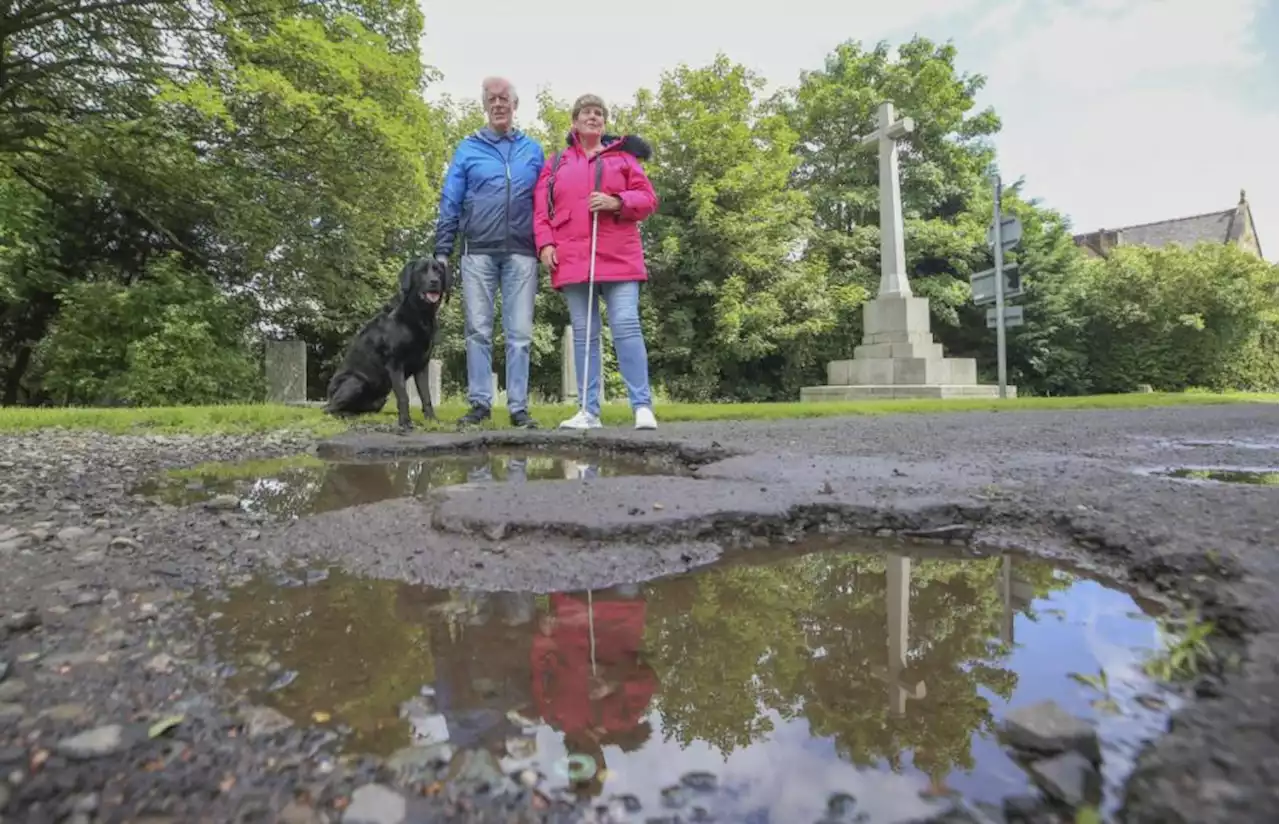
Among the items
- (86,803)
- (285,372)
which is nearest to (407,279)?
(86,803)

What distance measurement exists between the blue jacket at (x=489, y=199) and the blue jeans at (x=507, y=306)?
94 millimetres

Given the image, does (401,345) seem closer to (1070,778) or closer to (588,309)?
(588,309)

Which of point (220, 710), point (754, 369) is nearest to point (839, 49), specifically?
point (754, 369)

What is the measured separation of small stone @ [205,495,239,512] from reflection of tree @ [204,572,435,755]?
0.91 metres

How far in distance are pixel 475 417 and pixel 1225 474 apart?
432 cm

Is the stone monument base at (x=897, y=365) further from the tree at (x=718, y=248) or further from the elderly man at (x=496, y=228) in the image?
the elderly man at (x=496, y=228)

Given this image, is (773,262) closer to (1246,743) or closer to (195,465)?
(195,465)

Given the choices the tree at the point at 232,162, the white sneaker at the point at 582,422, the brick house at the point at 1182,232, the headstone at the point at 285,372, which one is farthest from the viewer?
the brick house at the point at 1182,232

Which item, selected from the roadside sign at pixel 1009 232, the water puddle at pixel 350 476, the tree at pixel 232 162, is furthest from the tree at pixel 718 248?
the water puddle at pixel 350 476

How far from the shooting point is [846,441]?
4449mm

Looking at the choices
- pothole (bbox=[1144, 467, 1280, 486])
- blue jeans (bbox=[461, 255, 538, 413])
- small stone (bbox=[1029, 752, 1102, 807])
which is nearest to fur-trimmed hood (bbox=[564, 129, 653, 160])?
blue jeans (bbox=[461, 255, 538, 413])

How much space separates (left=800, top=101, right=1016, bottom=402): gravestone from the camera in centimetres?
1386

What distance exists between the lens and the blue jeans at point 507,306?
4977 millimetres

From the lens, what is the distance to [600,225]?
4.72 m
